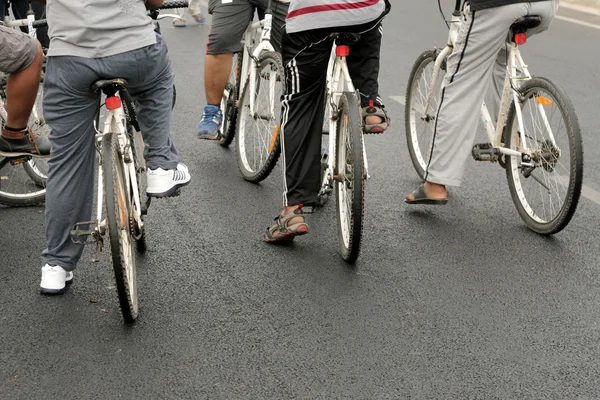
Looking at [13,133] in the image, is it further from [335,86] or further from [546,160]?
[546,160]

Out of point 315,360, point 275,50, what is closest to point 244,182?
point 275,50

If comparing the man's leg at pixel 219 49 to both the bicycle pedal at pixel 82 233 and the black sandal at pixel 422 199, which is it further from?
the bicycle pedal at pixel 82 233

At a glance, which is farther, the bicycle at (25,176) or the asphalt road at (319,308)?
the bicycle at (25,176)

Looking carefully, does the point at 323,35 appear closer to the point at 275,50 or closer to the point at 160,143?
the point at 160,143

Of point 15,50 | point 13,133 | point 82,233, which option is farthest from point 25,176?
point 82,233

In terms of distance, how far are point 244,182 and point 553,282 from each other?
7.61ft

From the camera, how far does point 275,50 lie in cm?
677

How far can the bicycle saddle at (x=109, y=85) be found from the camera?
4492 millimetres

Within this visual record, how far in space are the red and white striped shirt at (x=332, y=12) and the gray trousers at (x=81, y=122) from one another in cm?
75

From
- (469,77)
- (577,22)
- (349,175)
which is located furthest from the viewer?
(577,22)

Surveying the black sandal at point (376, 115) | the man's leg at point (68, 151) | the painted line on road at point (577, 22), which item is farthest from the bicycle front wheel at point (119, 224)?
the painted line on road at point (577, 22)

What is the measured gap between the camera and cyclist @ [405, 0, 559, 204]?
18.3 ft

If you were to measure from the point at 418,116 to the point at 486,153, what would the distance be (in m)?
1.03

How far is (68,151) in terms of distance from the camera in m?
4.70
